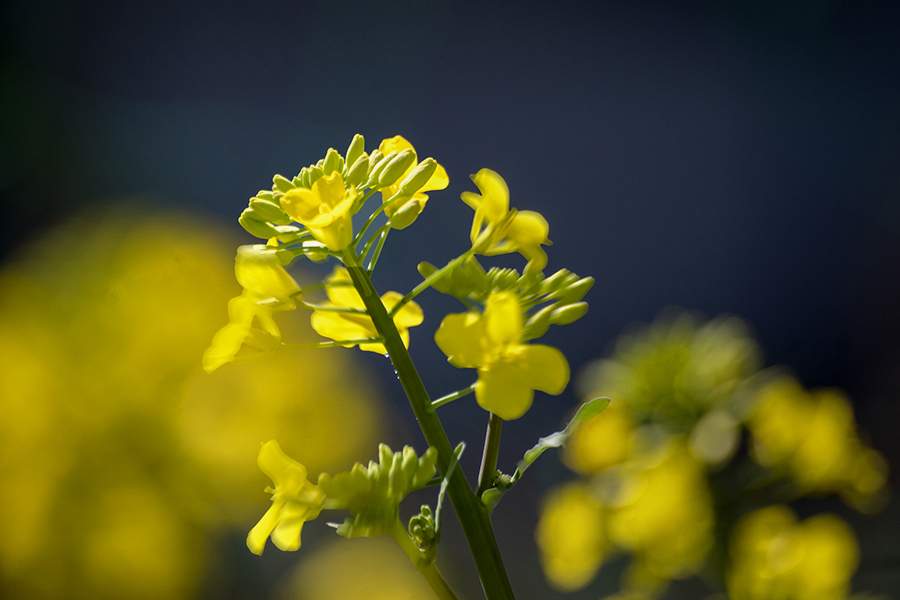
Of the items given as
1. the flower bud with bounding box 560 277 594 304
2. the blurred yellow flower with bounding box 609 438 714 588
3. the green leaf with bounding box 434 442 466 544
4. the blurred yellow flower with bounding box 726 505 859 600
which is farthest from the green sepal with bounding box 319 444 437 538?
the blurred yellow flower with bounding box 726 505 859 600

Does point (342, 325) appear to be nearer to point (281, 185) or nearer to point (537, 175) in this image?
point (281, 185)

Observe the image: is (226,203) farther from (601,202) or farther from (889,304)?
(889,304)

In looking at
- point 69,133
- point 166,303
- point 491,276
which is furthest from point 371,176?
point 69,133

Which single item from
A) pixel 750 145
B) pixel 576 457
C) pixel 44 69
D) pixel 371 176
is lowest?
pixel 576 457

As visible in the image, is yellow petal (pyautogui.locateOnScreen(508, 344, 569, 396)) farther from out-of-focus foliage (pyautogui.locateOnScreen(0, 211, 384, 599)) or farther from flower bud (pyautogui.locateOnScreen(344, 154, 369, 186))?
out-of-focus foliage (pyautogui.locateOnScreen(0, 211, 384, 599))

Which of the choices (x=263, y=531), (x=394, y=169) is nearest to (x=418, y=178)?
(x=394, y=169)

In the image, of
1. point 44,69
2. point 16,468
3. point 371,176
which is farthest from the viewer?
point 44,69
